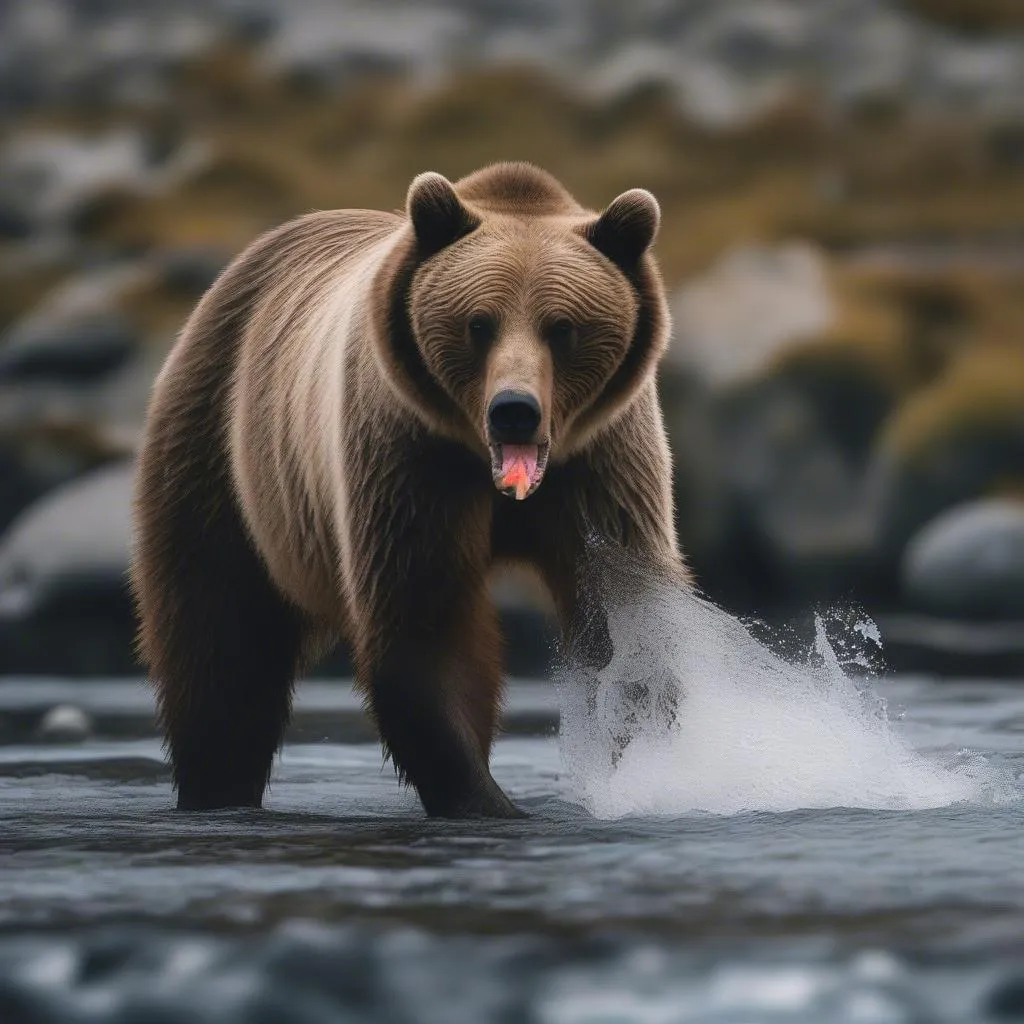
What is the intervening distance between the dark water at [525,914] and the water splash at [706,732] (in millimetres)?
46

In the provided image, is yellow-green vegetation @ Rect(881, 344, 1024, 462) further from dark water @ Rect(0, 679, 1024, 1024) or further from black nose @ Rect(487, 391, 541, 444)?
black nose @ Rect(487, 391, 541, 444)

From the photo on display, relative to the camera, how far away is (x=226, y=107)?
946 inches

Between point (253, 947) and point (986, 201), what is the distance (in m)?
18.5

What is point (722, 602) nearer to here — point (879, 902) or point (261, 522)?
point (261, 522)

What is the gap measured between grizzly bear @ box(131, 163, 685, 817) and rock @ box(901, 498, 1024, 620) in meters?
7.47

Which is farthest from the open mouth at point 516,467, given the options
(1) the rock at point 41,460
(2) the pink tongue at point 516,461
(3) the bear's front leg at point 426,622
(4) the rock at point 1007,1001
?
(1) the rock at point 41,460

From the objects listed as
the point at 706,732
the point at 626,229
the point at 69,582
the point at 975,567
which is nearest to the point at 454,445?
the point at 626,229

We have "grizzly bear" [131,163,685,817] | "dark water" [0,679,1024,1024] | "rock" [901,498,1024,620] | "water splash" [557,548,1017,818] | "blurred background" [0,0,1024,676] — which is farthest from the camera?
"blurred background" [0,0,1024,676]

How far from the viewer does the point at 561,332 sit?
5.36 metres

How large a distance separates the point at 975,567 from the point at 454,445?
837 centimetres

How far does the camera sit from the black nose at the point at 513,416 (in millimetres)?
4996

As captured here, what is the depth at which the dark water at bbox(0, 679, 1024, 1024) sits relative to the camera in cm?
356

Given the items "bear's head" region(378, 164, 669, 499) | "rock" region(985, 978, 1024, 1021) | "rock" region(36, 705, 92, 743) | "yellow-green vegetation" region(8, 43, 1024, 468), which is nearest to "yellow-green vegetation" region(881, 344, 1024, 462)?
"yellow-green vegetation" region(8, 43, 1024, 468)

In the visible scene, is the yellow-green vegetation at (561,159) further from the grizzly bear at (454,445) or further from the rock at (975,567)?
the grizzly bear at (454,445)
